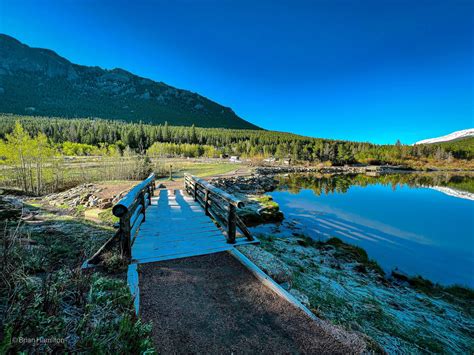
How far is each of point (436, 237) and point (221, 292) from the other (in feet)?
47.6

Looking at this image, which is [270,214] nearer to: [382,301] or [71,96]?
[382,301]

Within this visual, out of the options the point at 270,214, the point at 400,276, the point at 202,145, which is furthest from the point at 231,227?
the point at 202,145

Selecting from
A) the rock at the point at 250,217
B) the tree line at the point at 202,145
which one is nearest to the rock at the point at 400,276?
the rock at the point at 250,217

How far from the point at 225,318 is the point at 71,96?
190m

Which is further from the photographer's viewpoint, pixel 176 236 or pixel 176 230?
pixel 176 230

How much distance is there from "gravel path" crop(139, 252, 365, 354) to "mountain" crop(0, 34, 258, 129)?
154076 mm

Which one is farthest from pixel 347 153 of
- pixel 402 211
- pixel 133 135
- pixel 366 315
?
pixel 366 315

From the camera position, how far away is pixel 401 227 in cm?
1403

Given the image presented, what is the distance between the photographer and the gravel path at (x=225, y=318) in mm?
2453

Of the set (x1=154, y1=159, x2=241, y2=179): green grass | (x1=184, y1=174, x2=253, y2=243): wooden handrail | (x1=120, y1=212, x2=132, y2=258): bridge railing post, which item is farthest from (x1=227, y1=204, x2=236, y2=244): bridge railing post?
(x1=154, y1=159, x2=241, y2=179): green grass

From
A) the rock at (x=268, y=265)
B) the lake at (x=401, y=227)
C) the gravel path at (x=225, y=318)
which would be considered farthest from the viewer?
the lake at (x=401, y=227)

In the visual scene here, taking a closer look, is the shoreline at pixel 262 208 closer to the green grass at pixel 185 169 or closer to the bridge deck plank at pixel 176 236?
the green grass at pixel 185 169

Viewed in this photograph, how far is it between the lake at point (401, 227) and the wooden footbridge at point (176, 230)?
6.91m

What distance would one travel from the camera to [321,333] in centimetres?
264
